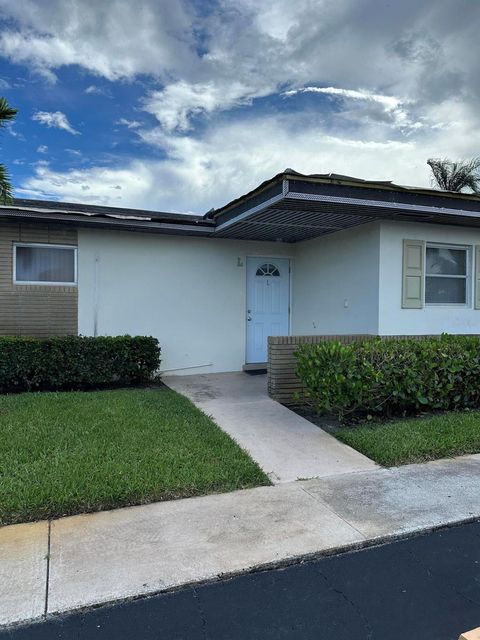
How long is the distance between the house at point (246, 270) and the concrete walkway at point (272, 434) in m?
1.75

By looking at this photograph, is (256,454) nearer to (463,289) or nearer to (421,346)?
(421,346)

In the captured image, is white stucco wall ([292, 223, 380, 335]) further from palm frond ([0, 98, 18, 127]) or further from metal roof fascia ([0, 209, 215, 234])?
palm frond ([0, 98, 18, 127])

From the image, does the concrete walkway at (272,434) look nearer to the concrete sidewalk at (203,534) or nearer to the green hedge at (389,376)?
the concrete sidewalk at (203,534)

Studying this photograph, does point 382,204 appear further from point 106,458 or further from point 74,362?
point 74,362

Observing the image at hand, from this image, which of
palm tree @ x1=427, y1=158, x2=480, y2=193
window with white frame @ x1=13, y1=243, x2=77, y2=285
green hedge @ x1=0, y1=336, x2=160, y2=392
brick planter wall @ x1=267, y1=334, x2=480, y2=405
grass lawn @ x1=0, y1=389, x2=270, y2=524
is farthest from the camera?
palm tree @ x1=427, y1=158, x2=480, y2=193

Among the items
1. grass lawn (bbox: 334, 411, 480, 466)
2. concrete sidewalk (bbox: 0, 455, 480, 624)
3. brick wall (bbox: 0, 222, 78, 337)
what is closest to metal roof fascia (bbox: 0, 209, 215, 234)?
brick wall (bbox: 0, 222, 78, 337)

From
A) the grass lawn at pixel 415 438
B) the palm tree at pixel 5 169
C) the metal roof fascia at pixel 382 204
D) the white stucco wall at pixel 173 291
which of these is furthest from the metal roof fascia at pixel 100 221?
the grass lawn at pixel 415 438

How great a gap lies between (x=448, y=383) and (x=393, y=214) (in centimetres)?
277

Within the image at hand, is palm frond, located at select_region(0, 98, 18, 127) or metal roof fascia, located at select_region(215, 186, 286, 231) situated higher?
palm frond, located at select_region(0, 98, 18, 127)

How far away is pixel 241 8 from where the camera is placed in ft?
26.3

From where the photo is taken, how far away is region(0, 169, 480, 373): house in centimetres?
748

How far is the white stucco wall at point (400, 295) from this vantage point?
25.2 feet

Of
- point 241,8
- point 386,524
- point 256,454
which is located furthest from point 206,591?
point 241,8

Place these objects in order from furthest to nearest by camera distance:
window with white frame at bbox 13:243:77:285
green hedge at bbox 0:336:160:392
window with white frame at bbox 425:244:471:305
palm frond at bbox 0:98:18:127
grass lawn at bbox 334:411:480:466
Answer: window with white frame at bbox 425:244:471:305
window with white frame at bbox 13:243:77:285
green hedge at bbox 0:336:160:392
palm frond at bbox 0:98:18:127
grass lawn at bbox 334:411:480:466
